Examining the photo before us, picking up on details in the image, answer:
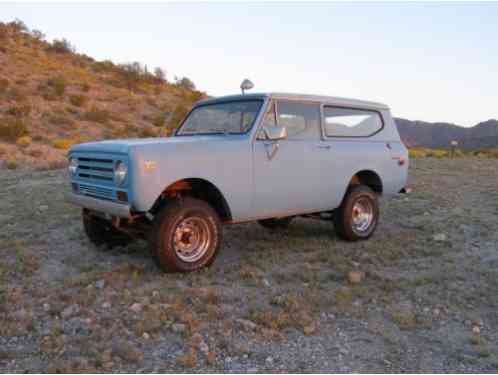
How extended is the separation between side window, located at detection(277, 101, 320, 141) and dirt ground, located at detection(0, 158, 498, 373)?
141 centimetres

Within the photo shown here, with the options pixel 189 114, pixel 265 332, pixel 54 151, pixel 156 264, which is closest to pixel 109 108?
pixel 54 151

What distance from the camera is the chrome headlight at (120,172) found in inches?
189

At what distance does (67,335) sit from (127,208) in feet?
4.46

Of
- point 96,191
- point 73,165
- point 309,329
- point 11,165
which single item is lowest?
point 309,329

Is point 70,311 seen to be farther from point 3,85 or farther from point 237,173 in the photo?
point 3,85

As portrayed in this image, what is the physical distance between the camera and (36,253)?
5844mm

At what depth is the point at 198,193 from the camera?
18.4 feet

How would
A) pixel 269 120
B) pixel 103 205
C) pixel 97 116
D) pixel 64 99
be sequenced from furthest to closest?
pixel 64 99, pixel 97 116, pixel 269 120, pixel 103 205

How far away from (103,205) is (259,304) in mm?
1831

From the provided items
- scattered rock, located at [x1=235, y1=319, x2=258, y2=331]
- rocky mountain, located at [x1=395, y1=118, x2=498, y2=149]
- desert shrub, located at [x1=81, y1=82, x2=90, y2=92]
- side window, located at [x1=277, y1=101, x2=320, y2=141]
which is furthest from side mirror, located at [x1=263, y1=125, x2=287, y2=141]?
rocky mountain, located at [x1=395, y1=118, x2=498, y2=149]

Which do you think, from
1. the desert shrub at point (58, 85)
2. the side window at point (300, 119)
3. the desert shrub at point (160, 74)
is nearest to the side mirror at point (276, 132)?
the side window at point (300, 119)

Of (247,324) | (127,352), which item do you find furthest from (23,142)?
A: (127,352)

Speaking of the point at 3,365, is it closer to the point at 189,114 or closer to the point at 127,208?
the point at 127,208

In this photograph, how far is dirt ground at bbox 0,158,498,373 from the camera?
11.5 feet
